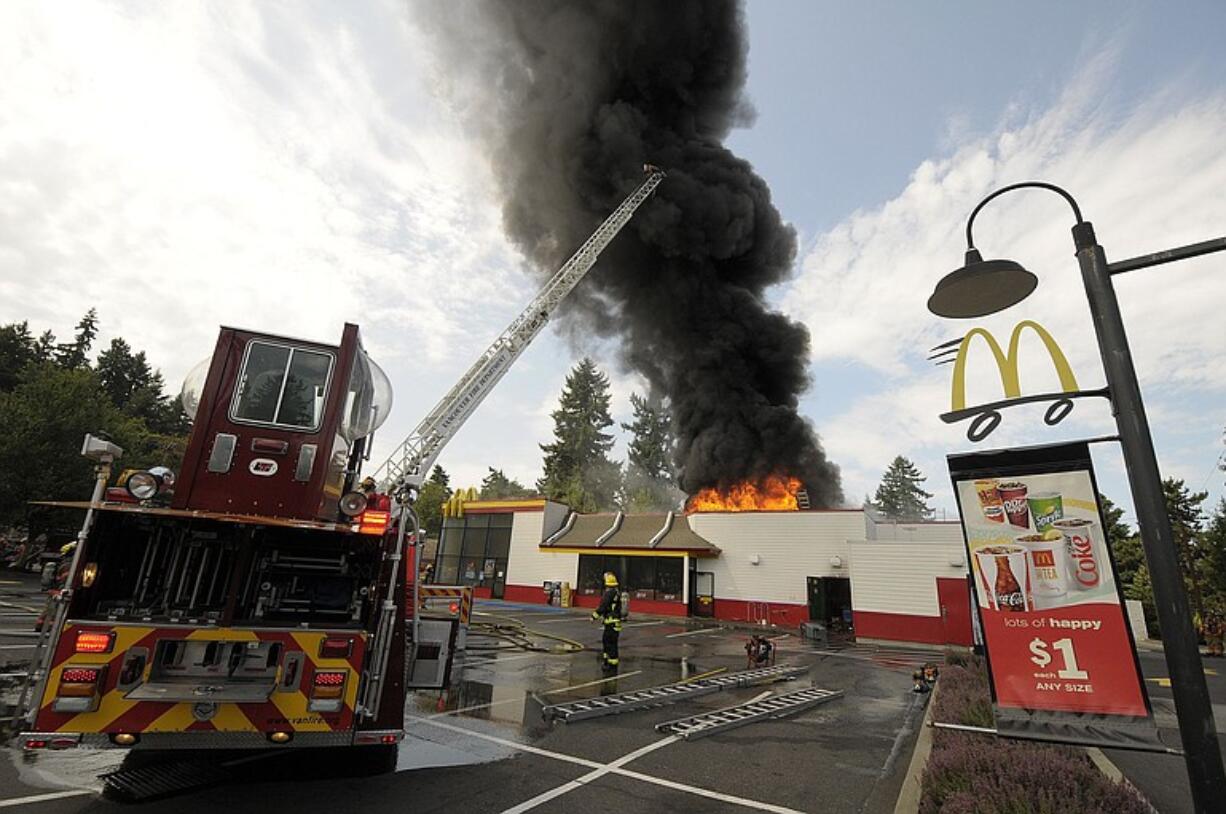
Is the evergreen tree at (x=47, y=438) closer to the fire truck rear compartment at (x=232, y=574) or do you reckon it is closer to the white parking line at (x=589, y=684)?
the white parking line at (x=589, y=684)

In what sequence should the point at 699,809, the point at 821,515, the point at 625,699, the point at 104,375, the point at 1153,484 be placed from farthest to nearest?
the point at 104,375 < the point at 821,515 < the point at 625,699 < the point at 699,809 < the point at 1153,484

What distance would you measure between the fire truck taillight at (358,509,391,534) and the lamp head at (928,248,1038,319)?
4.12 metres

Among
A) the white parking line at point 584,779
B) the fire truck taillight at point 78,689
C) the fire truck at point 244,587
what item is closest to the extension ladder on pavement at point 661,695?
the white parking line at point 584,779

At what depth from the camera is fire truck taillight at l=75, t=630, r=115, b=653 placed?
3646 mm

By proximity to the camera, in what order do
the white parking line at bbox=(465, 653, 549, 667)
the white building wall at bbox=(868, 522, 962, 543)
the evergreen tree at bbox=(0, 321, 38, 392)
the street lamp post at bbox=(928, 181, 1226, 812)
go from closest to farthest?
the street lamp post at bbox=(928, 181, 1226, 812), the white parking line at bbox=(465, 653, 549, 667), the white building wall at bbox=(868, 522, 962, 543), the evergreen tree at bbox=(0, 321, 38, 392)

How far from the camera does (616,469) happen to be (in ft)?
185

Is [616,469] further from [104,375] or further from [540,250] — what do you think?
[104,375]

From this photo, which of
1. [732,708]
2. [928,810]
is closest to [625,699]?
[732,708]

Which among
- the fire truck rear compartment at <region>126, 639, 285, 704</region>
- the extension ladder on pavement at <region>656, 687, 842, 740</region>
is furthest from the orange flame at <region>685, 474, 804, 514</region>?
the fire truck rear compartment at <region>126, 639, 285, 704</region>

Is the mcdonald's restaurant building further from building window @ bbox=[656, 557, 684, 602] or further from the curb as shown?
the curb

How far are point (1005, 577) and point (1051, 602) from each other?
0.25m

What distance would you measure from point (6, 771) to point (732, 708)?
703 centimetres

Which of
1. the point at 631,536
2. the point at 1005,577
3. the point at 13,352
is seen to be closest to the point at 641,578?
the point at 631,536

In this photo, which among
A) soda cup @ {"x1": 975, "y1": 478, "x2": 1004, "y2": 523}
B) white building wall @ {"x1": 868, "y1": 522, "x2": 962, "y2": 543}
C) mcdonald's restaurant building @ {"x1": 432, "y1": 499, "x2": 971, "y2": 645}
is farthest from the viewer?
white building wall @ {"x1": 868, "y1": 522, "x2": 962, "y2": 543}
